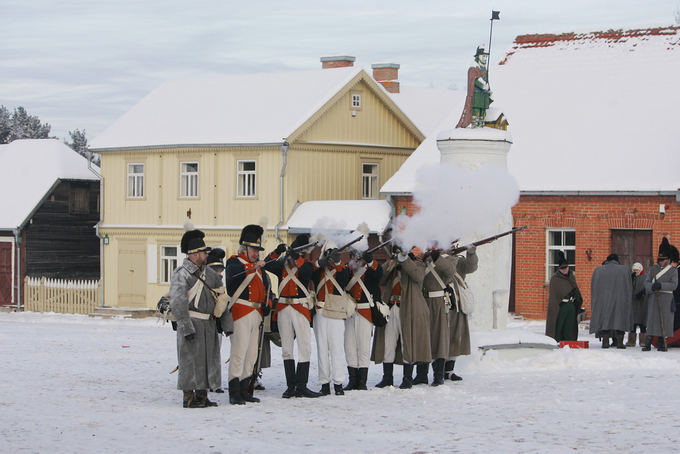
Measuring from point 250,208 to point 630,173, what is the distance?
1059 centimetres

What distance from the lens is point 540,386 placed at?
13445 mm

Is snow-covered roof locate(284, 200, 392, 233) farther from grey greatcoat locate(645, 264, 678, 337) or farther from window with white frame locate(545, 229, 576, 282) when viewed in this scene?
grey greatcoat locate(645, 264, 678, 337)

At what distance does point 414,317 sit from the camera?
44.1 feet

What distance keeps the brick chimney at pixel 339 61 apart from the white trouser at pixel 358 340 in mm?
22243

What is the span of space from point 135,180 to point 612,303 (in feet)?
61.8

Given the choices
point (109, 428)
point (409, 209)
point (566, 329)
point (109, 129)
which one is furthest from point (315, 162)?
point (109, 428)

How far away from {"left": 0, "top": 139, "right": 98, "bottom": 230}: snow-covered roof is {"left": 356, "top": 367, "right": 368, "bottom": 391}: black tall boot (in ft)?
77.9

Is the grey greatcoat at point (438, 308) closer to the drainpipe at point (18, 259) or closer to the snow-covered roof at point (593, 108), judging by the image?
the snow-covered roof at point (593, 108)

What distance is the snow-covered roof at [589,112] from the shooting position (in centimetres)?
2498

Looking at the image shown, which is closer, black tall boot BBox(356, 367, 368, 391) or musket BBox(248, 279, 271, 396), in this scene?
musket BBox(248, 279, 271, 396)

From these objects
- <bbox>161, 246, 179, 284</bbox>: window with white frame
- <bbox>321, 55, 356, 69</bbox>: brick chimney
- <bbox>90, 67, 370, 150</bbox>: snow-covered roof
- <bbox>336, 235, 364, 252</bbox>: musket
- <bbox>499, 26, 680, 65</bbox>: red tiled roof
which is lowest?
<bbox>161, 246, 179, 284</bbox>: window with white frame

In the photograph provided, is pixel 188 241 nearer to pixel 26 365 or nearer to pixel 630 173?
pixel 26 365

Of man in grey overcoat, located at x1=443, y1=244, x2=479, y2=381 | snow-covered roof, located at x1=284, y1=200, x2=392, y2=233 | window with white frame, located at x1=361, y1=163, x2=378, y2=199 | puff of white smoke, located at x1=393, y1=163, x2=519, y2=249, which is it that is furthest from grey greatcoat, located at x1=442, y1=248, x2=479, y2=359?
window with white frame, located at x1=361, y1=163, x2=378, y2=199

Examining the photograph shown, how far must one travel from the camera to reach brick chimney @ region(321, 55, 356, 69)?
114 ft
